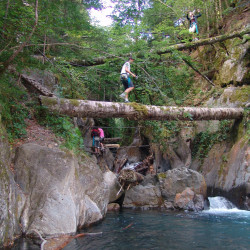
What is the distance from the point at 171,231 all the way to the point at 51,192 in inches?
125

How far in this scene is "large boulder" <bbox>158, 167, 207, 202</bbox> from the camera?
32.0 feet

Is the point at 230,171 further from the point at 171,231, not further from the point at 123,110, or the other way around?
the point at 123,110

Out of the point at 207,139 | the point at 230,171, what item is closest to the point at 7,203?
the point at 230,171

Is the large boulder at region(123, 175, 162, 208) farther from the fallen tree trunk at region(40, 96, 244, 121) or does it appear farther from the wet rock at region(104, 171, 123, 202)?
the fallen tree trunk at region(40, 96, 244, 121)

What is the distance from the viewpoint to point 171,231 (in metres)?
6.20

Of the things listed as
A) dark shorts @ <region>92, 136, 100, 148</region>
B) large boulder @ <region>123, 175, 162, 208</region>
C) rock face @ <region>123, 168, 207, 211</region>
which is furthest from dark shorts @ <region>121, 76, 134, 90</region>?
large boulder @ <region>123, 175, 162, 208</region>

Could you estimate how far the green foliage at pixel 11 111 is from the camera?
20.5ft

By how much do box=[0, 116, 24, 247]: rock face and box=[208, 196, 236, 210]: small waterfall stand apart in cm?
739

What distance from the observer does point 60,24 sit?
625cm

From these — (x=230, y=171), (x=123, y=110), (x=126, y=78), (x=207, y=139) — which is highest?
(x=126, y=78)

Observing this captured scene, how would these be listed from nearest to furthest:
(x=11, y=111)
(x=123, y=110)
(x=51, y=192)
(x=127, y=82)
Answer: (x=51, y=192) → (x=11, y=111) → (x=123, y=110) → (x=127, y=82)

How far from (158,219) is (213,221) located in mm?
1643

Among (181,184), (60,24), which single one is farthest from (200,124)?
(60,24)

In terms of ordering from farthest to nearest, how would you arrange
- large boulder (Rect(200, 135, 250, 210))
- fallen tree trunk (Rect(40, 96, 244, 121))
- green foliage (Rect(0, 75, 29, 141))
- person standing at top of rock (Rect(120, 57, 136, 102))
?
large boulder (Rect(200, 135, 250, 210)) → person standing at top of rock (Rect(120, 57, 136, 102)) → fallen tree trunk (Rect(40, 96, 244, 121)) → green foliage (Rect(0, 75, 29, 141))
